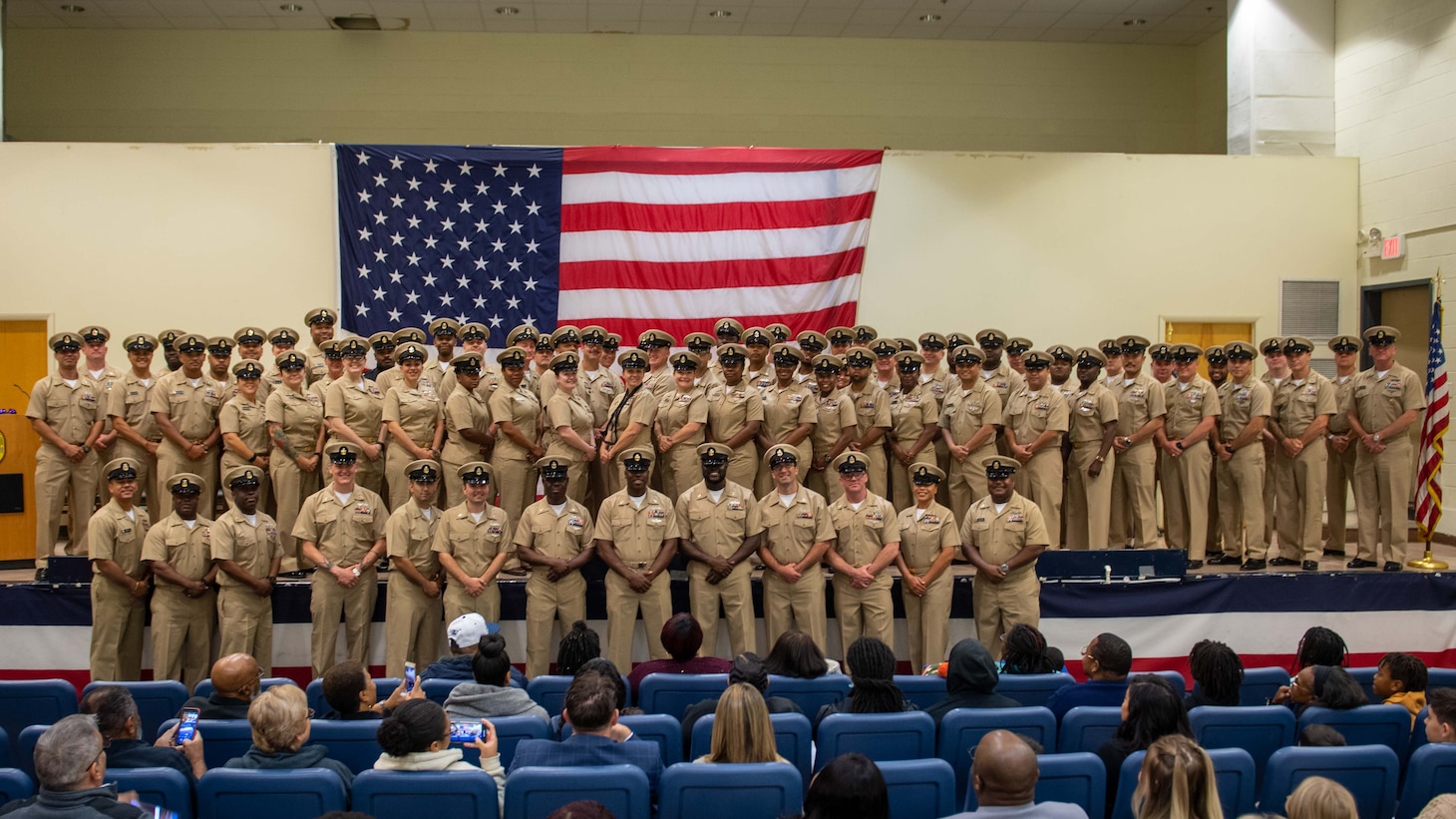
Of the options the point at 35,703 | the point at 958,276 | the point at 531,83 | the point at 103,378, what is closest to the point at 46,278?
the point at 103,378

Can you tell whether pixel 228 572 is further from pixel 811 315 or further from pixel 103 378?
pixel 811 315

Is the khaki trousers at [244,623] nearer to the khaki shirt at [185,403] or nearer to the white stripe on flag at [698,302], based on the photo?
the khaki shirt at [185,403]

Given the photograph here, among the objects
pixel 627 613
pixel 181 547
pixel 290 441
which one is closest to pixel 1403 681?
pixel 627 613

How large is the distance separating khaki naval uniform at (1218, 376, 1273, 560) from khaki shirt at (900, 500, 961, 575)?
2.82 meters

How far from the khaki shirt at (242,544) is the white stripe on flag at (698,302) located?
480 centimetres

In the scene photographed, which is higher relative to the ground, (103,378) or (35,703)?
(103,378)

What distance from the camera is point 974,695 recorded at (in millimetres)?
4441

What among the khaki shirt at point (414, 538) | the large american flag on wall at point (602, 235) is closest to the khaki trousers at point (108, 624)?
the khaki shirt at point (414, 538)

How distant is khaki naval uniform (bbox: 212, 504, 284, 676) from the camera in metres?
6.49

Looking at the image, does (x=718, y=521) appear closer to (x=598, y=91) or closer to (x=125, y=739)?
(x=125, y=739)

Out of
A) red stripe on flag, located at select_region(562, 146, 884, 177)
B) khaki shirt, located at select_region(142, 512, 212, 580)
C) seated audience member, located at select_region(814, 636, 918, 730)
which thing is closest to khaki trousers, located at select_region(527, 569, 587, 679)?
khaki shirt, located at select_region(142, 512, 212, 580)

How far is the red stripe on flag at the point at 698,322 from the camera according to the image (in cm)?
1099

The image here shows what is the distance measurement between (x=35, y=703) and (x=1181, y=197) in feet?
35.4

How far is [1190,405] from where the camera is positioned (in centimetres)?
831
